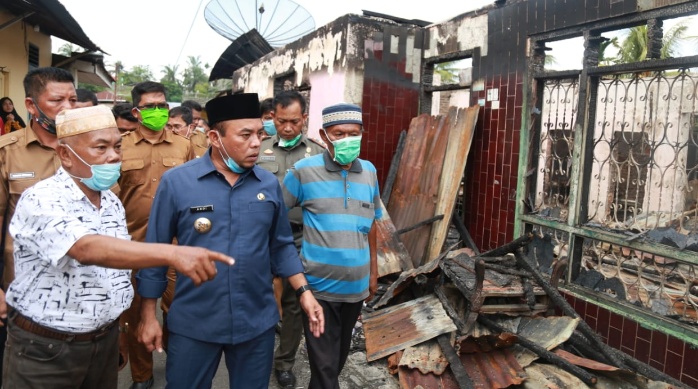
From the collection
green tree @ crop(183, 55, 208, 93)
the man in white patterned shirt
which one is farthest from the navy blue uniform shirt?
green tree @ crop(183, 55, 208, 93)

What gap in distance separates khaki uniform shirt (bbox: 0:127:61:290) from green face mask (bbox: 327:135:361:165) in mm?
1534

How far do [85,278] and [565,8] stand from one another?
4334 mm

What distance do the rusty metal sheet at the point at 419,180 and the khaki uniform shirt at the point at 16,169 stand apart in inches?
152

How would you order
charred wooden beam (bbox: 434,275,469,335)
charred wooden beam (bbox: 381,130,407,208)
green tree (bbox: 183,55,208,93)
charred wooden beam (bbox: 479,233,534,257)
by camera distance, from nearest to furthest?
charred wooden beam (bbox: 434,275,469,335)
charred wooden beam (bbox: 479,233,534,257)
charred wooden beam (bbox: 381,130,407,208)
green tree (bbox: 183,55,208,93)

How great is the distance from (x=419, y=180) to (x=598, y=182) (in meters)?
2.12

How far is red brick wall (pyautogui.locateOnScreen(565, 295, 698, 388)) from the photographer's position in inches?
140

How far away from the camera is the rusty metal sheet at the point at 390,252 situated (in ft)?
17.3

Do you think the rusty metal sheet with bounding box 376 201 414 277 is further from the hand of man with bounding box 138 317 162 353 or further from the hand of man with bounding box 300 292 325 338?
the hand of man with bounding box 138 317 162 353

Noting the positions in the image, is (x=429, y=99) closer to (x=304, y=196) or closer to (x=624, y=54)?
(x=304, y=196)

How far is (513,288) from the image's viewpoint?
409 centimetres

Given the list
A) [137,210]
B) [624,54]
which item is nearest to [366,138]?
[137,210]

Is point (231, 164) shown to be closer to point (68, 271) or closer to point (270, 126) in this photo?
point (68, 271)

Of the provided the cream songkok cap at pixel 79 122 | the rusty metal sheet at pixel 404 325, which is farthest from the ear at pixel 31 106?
the rusty metal sheet at pixel 404 325

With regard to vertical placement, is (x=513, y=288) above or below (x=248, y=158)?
below
